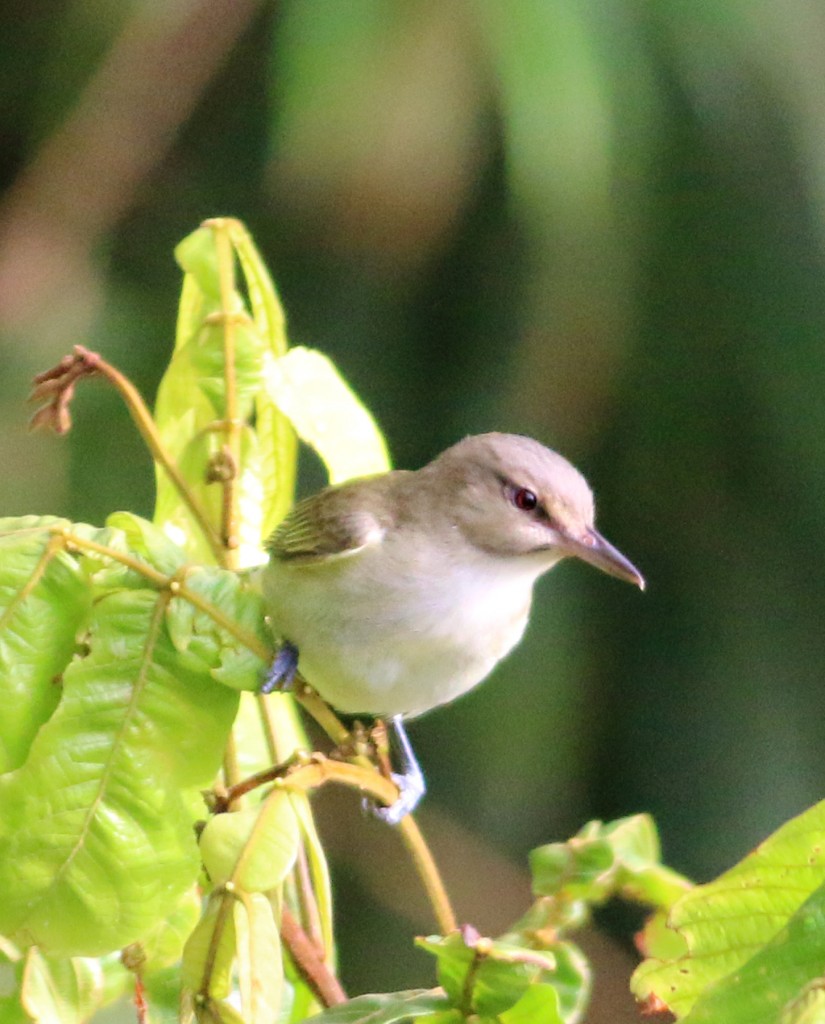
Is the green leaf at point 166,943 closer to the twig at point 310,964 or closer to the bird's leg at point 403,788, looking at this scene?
the twig at point 310,964

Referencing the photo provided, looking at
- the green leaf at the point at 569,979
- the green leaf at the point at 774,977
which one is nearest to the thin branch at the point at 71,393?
the green leaf at the point at 569,979

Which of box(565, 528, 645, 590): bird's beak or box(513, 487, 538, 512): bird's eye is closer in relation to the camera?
box(565, 528, 645, 590): bird's beak

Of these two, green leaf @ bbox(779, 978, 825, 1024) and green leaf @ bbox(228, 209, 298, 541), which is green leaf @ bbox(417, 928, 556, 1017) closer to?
green leaf @ bbox(779, 978, 825, 1024)

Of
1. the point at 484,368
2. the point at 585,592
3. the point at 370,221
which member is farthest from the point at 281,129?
the point at 585,592

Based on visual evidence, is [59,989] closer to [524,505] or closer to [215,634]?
[215,634]

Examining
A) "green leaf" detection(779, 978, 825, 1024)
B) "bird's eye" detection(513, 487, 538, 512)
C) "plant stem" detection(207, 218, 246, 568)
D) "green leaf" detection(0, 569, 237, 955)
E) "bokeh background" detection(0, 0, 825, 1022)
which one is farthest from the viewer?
"bokeh background" detection(0, 0, 825, 1022)

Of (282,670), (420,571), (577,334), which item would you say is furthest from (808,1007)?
(577,334)

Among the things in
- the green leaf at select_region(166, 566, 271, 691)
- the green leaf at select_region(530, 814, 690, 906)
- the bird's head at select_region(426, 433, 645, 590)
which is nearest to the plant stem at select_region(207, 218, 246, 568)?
the green leaf at select_region(166, 566, 271, 691)
